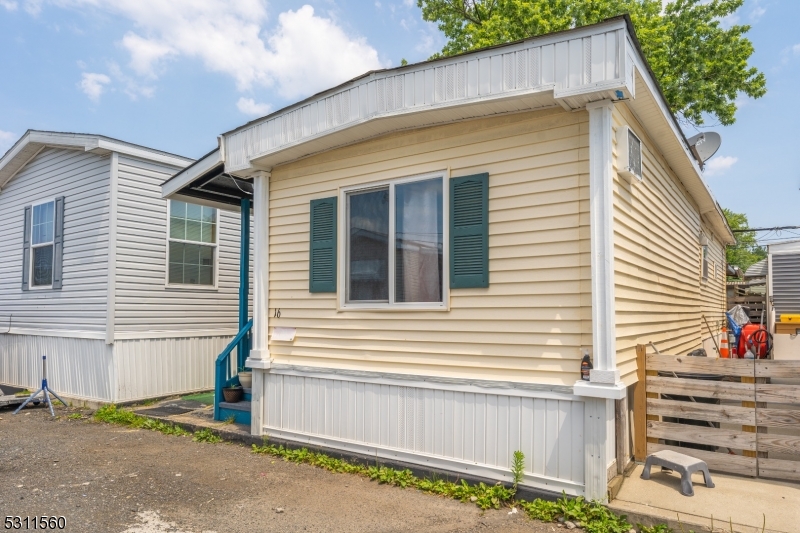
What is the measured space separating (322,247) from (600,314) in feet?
9.24

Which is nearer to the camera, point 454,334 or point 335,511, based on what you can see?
point 335,511

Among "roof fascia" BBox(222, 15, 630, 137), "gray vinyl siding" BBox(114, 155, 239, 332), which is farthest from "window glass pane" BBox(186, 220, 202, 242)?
"roof fascia" BBox(222, 15, 630, 137)

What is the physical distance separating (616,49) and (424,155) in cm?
179

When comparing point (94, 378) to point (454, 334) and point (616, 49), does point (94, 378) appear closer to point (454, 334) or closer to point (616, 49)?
point (454, 334)

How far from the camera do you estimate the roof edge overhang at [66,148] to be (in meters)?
8.22

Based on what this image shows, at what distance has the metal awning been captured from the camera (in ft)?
22.0

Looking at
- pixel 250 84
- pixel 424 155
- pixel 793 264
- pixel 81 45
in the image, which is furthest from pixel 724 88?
pixel 81 45

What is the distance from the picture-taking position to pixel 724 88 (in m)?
18.3

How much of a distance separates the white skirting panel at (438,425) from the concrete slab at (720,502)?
1.49 ft

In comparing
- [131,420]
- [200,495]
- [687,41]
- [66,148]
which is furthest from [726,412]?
[687,41]

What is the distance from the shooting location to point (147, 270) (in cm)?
867

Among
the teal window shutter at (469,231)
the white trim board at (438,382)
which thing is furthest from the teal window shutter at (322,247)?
the teal window shutter at (469,231)

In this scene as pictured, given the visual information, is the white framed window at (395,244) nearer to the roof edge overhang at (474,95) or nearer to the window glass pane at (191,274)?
the roof edge overhang at (474,95)

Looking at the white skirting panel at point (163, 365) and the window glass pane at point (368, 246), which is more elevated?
the window glass pane at point (368, 246)
